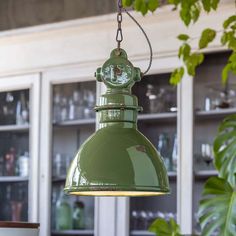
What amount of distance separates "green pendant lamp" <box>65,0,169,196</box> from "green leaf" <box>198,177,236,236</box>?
84 cm

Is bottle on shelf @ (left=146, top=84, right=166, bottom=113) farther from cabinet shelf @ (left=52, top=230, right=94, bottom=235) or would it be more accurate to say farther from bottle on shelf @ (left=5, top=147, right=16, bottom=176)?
bottle on shelf @ (left=5, top=147, right=16, bottom=176)

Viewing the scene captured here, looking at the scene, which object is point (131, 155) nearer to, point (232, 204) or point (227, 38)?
point (232, 204)

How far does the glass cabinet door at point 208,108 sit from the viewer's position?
3.37m

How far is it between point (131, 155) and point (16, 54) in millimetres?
2641

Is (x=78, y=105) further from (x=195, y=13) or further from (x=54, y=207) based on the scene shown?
(x=195, y=13)

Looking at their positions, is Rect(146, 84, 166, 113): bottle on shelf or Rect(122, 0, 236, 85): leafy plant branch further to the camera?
Rect(146, 84, 166, 113): bottle on shelf

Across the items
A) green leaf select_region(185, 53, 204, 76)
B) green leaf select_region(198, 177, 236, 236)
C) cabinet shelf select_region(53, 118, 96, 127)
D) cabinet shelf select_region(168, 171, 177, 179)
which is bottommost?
green leaf select_region(198, 177, 236, 236)

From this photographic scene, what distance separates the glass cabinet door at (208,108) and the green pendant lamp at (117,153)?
1802 millimetres

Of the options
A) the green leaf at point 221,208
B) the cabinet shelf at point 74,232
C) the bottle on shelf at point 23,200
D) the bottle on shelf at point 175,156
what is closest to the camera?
the green leaf at point 221,208

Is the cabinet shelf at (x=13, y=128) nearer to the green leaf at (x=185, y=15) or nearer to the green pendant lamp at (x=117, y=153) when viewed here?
the green leaf at (x=185, y=15)

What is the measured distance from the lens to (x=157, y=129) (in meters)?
3.55

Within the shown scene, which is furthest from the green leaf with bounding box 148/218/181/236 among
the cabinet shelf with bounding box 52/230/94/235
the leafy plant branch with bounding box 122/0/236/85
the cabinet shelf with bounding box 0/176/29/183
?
the cabinet shelf with bounding box 0/176/29/183

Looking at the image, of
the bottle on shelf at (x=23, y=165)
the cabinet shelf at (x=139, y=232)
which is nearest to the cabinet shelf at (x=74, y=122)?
the bottle on shelf at (x=23, y=165)

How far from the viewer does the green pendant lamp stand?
4.79 feet
